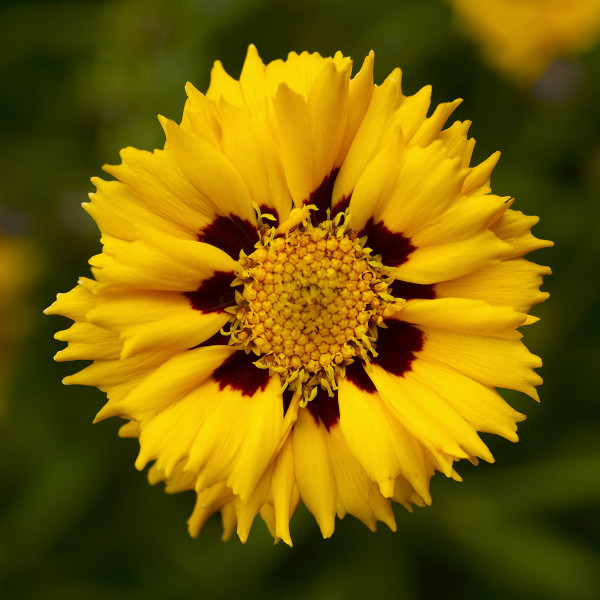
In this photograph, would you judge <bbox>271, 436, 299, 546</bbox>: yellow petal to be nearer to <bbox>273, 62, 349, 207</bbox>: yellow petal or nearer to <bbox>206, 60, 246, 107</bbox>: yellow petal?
<bbox>273, 62, 349, 207</bbox>: yellow petal

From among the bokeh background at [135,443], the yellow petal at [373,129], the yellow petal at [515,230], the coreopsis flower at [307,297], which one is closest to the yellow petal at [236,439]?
the coreopsis flower at [307,297]

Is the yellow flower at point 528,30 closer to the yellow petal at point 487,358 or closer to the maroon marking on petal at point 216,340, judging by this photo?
the yellow petal at point 487,358

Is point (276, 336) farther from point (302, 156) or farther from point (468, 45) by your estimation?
point (468, 45)

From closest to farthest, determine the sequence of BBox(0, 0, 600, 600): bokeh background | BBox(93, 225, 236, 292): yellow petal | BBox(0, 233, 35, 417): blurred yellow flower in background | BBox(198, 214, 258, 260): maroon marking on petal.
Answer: BBox(93, 225, 236, 292): yellow petal → BBox(198, 214, 258, 260): maroon marking on petal → BBox(0, 0, 600, 600): bokeh background → BBox(0, 233, 35, 417): blurred yellow flower in background

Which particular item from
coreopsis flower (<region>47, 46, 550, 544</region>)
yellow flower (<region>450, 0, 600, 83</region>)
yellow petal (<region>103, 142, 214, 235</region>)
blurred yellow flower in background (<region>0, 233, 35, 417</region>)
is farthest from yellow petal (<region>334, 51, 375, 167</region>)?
blurred yellow flower in background (<region>0, 233, 35, 417</region>)

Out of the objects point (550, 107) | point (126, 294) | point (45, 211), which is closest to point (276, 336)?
point (126, 294)

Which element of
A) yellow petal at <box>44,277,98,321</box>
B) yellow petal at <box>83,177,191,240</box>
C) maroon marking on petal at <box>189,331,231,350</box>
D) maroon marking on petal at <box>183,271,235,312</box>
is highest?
yellow petal at <box>83,177,191,240</box>

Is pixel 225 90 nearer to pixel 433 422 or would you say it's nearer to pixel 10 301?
pixel 433 422
